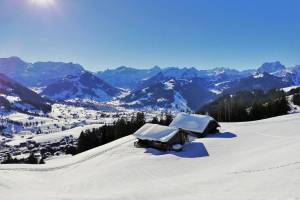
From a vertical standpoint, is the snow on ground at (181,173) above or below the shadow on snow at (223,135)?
below

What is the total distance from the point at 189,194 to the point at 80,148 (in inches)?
3288

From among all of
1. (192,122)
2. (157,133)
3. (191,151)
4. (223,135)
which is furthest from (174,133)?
(223,135)

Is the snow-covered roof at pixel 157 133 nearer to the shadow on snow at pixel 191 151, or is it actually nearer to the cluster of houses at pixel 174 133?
the cluster of houses at pixel 174 133

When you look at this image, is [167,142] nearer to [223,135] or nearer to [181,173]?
[223,135]

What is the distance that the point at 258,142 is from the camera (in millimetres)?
64250

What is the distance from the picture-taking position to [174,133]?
219ft

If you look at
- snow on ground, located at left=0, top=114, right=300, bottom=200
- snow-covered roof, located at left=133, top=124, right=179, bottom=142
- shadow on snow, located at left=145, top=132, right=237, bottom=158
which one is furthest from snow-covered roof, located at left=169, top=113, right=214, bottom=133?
snow-covered roof, located at left=133, top=124, right=179, bottom=142

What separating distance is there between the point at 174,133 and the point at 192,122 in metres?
14.2

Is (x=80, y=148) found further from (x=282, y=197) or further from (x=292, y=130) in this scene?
(x=282, y=197)

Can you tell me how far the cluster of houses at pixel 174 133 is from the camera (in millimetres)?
65812

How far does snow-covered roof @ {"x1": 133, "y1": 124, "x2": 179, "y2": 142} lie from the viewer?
217 ft

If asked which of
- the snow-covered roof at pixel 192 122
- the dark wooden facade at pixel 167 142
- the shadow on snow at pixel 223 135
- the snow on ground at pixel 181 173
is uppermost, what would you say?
the snow-covered roof at pixel 192 122

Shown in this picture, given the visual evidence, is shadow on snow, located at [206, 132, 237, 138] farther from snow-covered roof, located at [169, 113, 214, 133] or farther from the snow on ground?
snow-covered roof, located at [169, 113, 214, 133]

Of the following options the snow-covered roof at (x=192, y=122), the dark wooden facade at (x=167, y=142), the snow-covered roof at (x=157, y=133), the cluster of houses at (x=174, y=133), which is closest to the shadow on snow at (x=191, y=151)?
the cluster of houses at (x=174, y=133)
